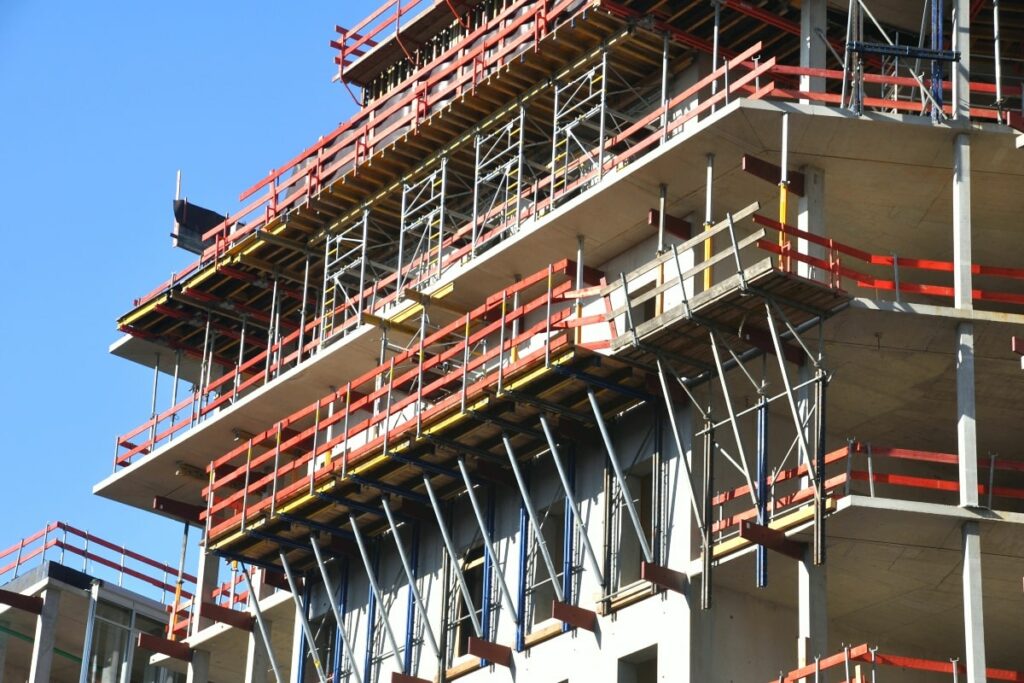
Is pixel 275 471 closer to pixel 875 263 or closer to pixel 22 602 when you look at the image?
pixel 875 263

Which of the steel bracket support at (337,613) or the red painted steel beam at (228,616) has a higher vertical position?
the red painted steel beam at (228,616)

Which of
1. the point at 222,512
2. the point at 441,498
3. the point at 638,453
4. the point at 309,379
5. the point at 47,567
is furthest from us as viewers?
the point at 47,567

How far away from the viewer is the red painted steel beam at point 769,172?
141 ft

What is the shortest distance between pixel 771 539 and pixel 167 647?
68.4 feet

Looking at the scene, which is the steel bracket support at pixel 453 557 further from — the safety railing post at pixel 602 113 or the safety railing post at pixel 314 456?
the safety railing post at pixel 602 113

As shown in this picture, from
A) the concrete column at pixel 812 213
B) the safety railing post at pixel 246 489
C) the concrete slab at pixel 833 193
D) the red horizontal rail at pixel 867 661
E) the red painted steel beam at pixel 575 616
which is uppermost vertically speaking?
the concrete slab at pixel 833 193

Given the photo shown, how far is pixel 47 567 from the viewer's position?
208 feet

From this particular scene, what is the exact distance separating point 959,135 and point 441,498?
13527mm

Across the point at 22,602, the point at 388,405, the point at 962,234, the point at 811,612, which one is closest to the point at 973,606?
the point at 811,612

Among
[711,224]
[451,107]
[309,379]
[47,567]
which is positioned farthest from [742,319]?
[47,567]

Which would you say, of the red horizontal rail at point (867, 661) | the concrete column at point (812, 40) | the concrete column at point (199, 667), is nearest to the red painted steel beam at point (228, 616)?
Result: the concrete column at point (199, 667)

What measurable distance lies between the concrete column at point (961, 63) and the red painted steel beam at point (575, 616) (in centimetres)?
1105

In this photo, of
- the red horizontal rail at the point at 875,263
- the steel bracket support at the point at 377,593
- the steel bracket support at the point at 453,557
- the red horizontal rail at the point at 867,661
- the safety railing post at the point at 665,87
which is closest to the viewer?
the red horizontal rail at the point at 867,661

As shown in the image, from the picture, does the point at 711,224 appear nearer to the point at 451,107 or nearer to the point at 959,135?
the point at 959,135
